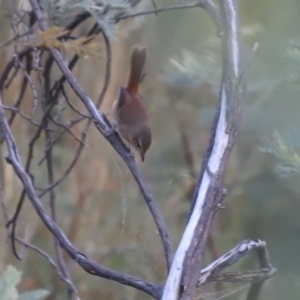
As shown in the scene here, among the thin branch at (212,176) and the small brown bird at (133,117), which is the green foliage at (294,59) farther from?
the small brown bird at (133,117)

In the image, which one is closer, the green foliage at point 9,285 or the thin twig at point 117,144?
the thin twig at point 117,144

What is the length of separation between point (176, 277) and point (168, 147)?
225 cm

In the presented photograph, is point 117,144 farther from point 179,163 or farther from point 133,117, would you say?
point 179,163

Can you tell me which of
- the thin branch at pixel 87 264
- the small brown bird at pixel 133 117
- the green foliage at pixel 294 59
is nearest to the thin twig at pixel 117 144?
the thin branch at pixel 87 264

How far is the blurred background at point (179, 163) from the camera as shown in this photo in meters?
1.28

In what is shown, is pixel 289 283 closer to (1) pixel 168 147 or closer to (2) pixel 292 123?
(2) pixel 292 123

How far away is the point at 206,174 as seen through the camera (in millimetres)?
879

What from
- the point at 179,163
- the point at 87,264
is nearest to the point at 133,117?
the point at 87,264

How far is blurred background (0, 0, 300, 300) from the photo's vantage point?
1277mm

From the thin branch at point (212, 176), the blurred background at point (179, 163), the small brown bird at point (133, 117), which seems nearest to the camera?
the thin branch at point (212, 176)

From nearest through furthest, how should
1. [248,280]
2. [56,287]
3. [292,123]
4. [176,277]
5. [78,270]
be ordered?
[176,277]
[248,280]
[292,123]
[56,287]
[78,270]

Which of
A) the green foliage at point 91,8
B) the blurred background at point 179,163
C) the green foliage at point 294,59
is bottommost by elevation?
the blurred background at point 179,163

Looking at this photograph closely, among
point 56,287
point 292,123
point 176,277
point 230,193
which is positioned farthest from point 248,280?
point 56,287

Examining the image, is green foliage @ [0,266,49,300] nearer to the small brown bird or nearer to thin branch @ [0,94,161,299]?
thin branch @ [0,94,161,299]
